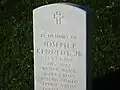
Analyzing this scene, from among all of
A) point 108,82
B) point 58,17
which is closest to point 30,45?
point 108,82

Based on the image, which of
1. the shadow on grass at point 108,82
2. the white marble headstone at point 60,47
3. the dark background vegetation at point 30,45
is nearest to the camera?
the white marble headstone at point 60,47

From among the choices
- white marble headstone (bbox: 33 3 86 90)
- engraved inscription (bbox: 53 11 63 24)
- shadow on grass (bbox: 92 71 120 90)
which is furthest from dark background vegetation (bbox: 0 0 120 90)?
engraved inscription (bbox: 53 11 63 24)

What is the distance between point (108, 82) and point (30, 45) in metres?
1.39

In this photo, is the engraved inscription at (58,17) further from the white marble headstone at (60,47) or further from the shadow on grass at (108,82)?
the shadow on grass at (108,82)

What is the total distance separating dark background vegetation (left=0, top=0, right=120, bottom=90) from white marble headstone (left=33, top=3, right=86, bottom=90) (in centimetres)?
58

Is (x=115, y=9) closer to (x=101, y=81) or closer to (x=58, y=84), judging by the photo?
(x=101, y=81)

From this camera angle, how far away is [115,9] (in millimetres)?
6234

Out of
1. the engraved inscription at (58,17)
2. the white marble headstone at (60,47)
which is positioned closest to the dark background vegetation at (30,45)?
the white marble headstone at (60,47)

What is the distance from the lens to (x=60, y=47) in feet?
14.6

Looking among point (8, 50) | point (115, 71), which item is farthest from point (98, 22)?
point (8, 50)

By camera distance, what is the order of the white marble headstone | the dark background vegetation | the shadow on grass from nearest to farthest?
the white marble headstone < the shadow on grass < the dark background vegetation

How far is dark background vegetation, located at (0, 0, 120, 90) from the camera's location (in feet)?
→ 17.2

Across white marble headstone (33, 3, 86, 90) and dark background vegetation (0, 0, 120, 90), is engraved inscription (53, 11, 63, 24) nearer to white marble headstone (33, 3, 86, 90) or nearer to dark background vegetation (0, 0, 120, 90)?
white marble headstone (33, 3, 86, 90)

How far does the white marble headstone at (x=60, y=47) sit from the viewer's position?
4.32m
